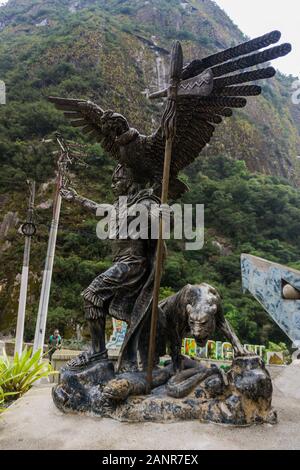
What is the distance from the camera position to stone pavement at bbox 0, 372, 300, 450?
2.69 m

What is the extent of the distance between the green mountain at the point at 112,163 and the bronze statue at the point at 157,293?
18113 mm

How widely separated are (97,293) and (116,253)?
1.94 ft

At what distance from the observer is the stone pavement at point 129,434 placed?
269 centimetres

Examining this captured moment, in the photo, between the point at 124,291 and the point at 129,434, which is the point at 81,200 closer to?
the point at 124,291

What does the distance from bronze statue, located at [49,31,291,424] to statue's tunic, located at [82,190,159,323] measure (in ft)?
0.04

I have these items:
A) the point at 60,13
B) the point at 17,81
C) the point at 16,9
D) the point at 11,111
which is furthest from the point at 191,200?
the point at 16,9

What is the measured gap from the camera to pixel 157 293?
11.6 feet

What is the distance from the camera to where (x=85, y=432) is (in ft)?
9.63

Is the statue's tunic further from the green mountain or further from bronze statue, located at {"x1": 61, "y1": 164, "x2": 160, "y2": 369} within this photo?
the green mountain

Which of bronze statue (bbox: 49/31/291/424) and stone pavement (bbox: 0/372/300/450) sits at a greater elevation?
bronze statue (bbox: 49/31/291/424)

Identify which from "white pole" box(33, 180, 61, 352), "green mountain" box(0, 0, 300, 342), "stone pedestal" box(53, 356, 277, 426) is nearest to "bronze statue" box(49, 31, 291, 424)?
"stone pedestal" box(53, 356, 277, 426)

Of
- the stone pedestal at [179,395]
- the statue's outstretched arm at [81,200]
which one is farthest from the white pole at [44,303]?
the stone pedestal at [179,395]

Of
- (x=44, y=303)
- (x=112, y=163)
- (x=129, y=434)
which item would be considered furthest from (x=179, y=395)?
(x=112, y=163)
